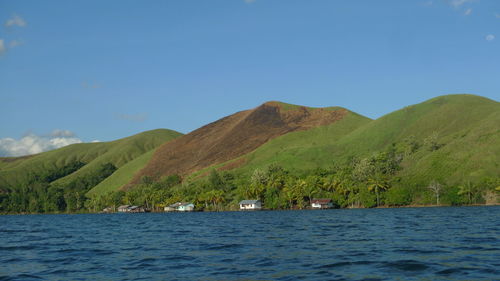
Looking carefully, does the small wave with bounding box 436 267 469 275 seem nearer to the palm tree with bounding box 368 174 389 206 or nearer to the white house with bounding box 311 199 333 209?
the palm tree with bounding box 368 174 389 206

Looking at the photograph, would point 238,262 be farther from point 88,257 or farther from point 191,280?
point 88,257

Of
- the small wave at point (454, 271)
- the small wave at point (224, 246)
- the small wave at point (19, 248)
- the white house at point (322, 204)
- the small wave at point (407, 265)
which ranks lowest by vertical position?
the white house at point (322, 204)

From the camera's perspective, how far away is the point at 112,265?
32906 millimetres

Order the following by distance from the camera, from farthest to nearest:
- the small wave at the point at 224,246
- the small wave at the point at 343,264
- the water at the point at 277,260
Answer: the small wave at the point at 224,246
the small wave at the point at 343,264
the water at the point at 277,260

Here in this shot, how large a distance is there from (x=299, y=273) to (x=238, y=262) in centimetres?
611

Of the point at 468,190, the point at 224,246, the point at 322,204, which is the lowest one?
the point at 322,204

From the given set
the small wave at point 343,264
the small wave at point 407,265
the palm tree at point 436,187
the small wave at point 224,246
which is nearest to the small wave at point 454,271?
the small wave at point 407,265

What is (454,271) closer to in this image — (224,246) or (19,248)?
(224,246)

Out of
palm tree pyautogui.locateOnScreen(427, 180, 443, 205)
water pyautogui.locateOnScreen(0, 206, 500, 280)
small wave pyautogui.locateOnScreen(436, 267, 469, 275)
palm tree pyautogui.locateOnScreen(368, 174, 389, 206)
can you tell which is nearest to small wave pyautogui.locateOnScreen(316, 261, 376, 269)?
water pyautogui.locateOnScreen(0, 206, 500, 280)

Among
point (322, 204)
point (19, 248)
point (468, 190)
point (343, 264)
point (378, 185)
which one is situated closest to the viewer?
point (343, 264)

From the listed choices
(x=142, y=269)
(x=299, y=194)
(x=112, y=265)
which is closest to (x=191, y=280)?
(x=142, y=269)

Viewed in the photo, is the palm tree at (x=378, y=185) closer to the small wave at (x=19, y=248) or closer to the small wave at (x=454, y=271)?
the small wave at (x=19, y=248)

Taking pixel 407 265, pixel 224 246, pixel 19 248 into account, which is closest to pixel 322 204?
pixel 224 246

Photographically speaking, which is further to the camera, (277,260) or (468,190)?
(468,190)
